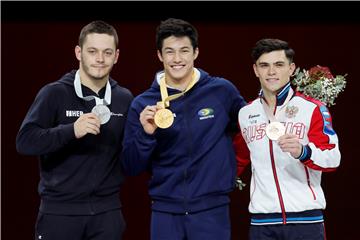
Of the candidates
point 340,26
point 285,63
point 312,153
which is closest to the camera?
point 312,153

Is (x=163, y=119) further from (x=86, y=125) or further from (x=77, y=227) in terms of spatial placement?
(x=77, y=227)

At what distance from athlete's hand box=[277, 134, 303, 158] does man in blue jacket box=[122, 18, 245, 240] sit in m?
0.39

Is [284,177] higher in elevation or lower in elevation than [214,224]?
higher

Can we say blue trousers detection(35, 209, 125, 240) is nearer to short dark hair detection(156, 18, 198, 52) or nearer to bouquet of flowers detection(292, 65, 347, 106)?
short dark hair detection(156, 18, 198, 52)

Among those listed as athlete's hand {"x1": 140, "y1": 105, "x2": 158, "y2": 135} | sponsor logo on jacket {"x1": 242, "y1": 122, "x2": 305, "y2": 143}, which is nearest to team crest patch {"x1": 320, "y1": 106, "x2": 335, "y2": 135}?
sponsor logo on jacket {"x1": 242, "y1": 122, "x2": 305, "y2": 143}

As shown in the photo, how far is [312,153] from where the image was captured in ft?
9.99

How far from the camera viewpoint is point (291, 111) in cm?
321

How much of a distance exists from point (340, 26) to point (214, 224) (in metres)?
2.55

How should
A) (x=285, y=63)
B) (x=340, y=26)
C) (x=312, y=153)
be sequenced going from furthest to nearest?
(x=340, y=26) → (x=285, y=63) → (x=312, y=153)

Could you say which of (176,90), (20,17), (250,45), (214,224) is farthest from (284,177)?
(20,17)

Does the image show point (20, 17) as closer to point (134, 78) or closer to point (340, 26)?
point (134, 78)

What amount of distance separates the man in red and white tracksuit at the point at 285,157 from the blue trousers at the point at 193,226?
0.16 metres

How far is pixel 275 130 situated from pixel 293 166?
0.77ft

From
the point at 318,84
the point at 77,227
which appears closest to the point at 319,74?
the point at 318,84
